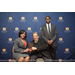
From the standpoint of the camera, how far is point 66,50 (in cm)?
248

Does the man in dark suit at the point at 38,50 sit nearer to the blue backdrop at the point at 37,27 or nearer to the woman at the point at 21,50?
the woman at the point at 21,50

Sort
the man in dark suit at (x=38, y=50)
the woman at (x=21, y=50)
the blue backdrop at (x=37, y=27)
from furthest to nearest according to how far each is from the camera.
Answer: the blue backdrop at (x=37, y=27) < the man in dark suit at (x=38, y=50) < the woman at (x=21, y=50)

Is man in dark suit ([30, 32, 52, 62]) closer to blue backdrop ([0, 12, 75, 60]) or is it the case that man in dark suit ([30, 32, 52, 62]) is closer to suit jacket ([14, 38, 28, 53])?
suit jacket ([14, 38, 28, 53])

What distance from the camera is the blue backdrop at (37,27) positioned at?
7.79ft

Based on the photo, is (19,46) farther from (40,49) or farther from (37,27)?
(37,27)

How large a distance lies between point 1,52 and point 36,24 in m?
1.43

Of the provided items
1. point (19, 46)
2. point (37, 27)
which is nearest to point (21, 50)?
point (19, 46)

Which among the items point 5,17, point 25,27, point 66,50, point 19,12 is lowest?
point 66,50

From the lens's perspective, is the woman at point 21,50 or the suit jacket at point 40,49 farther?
the suit jacket at point 40,49

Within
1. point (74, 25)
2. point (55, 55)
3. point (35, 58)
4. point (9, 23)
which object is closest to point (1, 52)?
point (9, 23)

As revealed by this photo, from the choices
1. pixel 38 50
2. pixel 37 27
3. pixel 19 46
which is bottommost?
pixel 38 50

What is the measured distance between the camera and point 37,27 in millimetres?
2449

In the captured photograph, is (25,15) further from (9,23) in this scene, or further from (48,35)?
(48,35)

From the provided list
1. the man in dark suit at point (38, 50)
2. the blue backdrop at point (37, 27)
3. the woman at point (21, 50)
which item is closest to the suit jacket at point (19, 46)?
the woman at point (21, 50)
